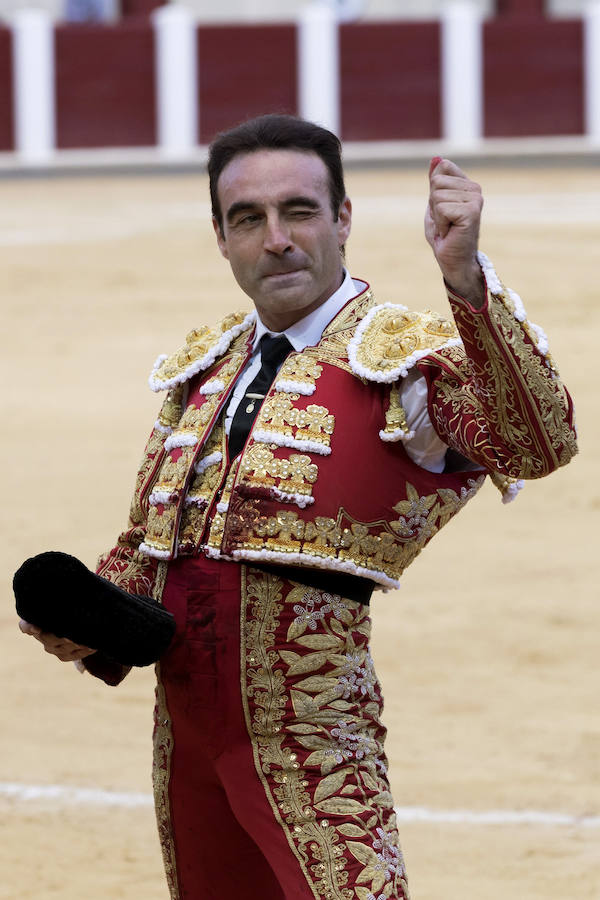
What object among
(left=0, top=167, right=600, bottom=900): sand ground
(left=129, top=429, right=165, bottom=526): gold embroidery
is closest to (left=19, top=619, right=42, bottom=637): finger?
(left=129, top=429, right=165, bottom=526): gold embroidery

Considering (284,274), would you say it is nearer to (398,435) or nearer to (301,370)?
(301,370)

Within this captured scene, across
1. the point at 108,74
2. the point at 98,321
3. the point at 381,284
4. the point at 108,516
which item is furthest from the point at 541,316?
the point at 108,74

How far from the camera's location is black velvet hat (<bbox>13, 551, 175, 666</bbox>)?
2.29 metres

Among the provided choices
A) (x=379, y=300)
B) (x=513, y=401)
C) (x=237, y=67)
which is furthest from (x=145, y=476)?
(x=237, y=67)

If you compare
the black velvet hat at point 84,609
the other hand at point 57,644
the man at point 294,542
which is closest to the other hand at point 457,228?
the man at point 294,542

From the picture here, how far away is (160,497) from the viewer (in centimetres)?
254

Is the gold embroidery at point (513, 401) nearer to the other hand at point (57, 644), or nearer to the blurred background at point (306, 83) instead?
the other hand at point (57, 644)

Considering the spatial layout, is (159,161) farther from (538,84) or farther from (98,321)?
(98,321)

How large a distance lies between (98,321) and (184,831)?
8617mm

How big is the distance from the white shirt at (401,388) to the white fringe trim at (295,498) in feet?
0.50

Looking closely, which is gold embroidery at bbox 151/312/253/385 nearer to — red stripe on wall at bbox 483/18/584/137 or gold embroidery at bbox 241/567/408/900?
gold embroidery at bbox 241/567/408/900

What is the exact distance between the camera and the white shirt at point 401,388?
236cm

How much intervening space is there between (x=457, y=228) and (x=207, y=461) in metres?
0.60

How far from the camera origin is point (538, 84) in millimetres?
16734
